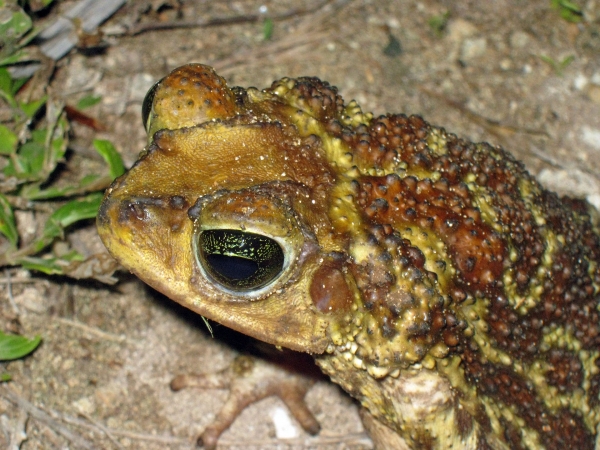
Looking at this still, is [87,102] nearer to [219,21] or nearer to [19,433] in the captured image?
[219,21]

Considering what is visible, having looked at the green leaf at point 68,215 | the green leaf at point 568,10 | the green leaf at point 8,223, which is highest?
the green leaf at point 8,223

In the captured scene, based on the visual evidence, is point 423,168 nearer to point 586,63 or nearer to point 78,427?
point 78,427

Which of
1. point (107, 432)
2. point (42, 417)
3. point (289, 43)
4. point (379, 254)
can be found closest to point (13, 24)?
point (289, 43)

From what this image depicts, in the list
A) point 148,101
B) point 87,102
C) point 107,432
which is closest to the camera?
point 148,101

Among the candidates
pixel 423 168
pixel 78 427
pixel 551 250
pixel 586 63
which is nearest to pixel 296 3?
pixel 586 63

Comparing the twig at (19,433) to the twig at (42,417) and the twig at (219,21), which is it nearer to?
the twig at (42,417)

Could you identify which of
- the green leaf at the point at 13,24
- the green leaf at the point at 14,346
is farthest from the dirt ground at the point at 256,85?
the green leaf at the point at 13,24
